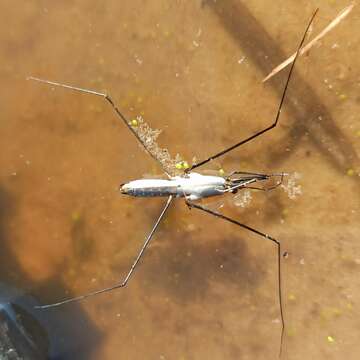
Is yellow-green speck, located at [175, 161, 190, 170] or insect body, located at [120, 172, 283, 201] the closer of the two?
insect body, located at [120, 172, 283, 201]

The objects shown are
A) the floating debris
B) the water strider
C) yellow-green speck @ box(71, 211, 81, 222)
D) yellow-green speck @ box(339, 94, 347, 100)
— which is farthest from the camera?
yellow-green speck @ box(71, 211, 81, 222)

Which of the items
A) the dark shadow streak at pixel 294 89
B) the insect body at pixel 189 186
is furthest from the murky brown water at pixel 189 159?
the insect body at pixel 189 186

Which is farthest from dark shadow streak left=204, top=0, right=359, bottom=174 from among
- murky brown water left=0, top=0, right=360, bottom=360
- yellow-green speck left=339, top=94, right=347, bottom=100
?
A: yellow-green speck left=339, top=94, right=347, bottom=100

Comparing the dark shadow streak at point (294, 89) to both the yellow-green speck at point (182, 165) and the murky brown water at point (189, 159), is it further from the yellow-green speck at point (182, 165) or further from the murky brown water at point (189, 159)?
the yellow-green speck at point (182, 165)

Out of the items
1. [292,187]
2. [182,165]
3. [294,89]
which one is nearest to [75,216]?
[182,165]

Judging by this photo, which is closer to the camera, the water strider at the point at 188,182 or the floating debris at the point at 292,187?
the water strider at the point at 188,182

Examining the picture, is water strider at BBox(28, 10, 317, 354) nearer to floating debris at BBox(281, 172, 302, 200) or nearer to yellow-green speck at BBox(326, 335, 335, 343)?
floating debris at BBox(281, 172, 302, 200)

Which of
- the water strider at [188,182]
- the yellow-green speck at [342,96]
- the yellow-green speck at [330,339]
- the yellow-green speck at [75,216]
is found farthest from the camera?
the yellow-green speck at [75,216]
